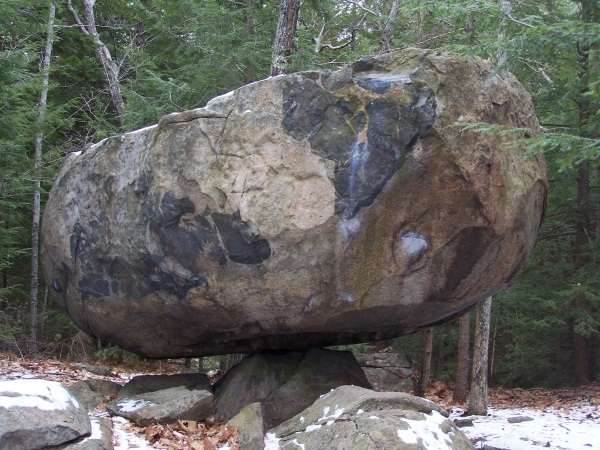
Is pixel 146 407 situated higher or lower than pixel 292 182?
lower

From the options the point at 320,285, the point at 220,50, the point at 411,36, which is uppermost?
the point at 411,36

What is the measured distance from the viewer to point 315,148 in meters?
6.28

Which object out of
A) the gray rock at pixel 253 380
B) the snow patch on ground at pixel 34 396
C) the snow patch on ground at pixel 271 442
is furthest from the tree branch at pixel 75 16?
the snow patch on ground at pixel 271 442

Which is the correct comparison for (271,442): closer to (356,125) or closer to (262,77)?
(356,125)

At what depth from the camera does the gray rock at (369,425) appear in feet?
16.4

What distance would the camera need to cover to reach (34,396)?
5.23 m

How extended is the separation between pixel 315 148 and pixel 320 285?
1.44 meters

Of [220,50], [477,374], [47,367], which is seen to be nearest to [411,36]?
[220,50]

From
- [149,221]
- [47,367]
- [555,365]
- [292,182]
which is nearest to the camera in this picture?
[292,182]

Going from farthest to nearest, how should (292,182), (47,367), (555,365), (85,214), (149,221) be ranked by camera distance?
(555,365) < (47,367) < (85,214) < (149,221) < (292,182)

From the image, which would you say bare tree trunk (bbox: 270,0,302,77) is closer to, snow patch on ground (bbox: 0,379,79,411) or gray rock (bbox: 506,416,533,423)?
snow patch on ground (bbox: 0,379,79,411)

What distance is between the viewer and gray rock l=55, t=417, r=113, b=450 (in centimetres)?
506

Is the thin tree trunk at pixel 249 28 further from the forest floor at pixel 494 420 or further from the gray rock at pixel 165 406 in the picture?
the gray rock at pixel 165 406

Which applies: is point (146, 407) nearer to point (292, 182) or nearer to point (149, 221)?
point (149, 221)
